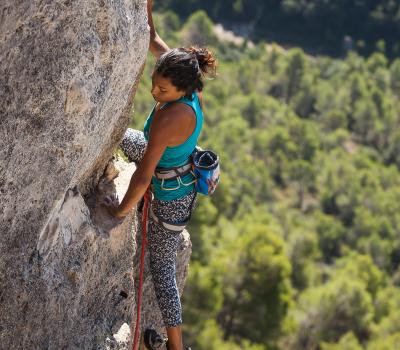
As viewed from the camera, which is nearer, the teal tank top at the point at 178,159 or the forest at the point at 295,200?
the teal tank top at the point at 178,159

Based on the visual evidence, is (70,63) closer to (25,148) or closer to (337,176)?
(25,148)

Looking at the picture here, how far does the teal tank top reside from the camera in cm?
534

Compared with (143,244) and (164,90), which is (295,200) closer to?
(143,244)

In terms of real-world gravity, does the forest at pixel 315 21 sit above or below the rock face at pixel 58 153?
above

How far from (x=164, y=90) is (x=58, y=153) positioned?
0.93m

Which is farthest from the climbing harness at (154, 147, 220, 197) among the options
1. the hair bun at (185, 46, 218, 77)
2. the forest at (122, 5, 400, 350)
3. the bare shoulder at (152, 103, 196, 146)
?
the forest at (122, 5, 400, 350)

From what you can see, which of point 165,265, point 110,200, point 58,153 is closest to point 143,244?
point 165,265

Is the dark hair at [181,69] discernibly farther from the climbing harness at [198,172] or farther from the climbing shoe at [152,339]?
the climbing shoe at [152,339]

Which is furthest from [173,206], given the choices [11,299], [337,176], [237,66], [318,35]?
[318,35]

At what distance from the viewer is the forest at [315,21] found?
9575cm

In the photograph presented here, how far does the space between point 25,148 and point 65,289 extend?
1.09m

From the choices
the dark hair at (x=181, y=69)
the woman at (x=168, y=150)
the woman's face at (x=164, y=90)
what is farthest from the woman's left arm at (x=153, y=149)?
the dark hair at (x=181, y=69)

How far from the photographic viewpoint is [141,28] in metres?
5.21

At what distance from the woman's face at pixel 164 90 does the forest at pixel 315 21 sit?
91326 mm
